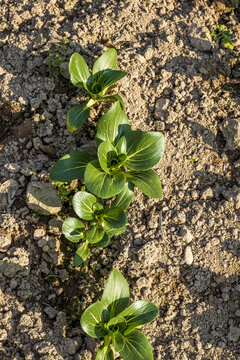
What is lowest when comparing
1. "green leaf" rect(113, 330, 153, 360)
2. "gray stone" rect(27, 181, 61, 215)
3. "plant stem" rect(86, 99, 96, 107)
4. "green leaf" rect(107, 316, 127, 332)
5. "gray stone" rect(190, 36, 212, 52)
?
"green leaf" rect(113, 330, 153, 360)

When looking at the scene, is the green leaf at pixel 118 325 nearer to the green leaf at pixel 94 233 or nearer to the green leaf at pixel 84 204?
the green leaf at pixel 94 233

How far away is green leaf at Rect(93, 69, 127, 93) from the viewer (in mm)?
3824

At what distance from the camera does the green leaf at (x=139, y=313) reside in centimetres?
335

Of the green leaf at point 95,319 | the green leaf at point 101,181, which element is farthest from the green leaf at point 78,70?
the green leaf at point 95,319

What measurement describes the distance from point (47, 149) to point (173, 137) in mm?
1185

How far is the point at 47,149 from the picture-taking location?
3943 mm

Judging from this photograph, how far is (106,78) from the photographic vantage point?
388cm

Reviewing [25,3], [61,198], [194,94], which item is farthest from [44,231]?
[25,3]

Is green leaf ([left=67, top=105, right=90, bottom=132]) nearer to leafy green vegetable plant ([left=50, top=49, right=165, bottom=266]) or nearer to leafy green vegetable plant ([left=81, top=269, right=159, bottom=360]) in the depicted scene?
leafy green vegetable plant ([left=50, top=49, right=165, bottom=266])

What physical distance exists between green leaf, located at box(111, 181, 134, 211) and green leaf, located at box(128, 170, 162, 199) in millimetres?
84

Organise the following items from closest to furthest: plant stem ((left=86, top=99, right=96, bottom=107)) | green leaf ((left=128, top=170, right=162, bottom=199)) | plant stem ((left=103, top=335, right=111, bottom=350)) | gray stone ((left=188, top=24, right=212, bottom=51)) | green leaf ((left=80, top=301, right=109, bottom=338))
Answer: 1. green leaf ((left=80, top=301, right=109, bottom=338))
2. plant stem ((left=103, top=335, right=111, bottom=350))
3. green leaf ((left=128, top=170, right=162, bottom=199))
4. plant stem ((left=86, top=99, right=96, bottom=107))
5. gray stone ((left=188, top=24, right=212, bottom=51))

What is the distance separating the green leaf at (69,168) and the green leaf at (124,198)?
0.37 m

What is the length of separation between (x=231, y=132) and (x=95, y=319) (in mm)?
2102

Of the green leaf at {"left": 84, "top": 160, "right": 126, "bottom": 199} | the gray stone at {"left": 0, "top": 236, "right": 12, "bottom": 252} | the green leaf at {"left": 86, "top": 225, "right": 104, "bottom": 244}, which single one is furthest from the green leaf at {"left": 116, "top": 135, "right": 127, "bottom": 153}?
the gray stone at {"left": 0, "top": 236, "right": 12, "bottom": 252}
